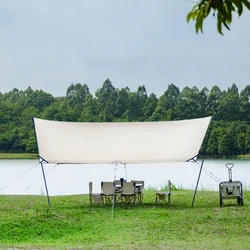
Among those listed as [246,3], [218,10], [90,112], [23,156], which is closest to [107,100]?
[90,112]

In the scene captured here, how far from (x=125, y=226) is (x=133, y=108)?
46705mm

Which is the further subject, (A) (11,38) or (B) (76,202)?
(A) (11,38)

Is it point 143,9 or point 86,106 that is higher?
point 143,9

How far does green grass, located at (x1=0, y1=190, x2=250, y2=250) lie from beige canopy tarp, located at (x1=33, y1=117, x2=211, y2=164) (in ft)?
3.32

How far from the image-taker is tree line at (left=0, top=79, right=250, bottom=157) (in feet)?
150

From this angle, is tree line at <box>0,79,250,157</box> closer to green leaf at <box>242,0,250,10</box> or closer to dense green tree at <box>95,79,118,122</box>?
dense green tree at <box>95,79,118,122</box>

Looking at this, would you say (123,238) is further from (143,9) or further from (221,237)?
(143,9)

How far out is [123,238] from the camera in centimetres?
696

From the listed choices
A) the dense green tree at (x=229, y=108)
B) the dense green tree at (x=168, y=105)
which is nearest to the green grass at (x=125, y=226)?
the dense green tree at (x=229, y=108)

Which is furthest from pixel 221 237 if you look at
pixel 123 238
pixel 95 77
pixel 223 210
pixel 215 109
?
pixel 95 77

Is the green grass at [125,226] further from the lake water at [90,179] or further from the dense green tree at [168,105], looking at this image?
the dense green tree at [168,105]

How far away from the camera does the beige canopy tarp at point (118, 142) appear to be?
10109mm

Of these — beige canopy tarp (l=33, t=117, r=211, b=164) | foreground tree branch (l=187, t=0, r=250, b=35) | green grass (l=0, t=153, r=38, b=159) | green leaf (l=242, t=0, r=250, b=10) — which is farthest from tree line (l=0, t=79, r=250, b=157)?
green leaf (l=242, t=0, r=250, b=10)

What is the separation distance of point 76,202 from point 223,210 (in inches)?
131
